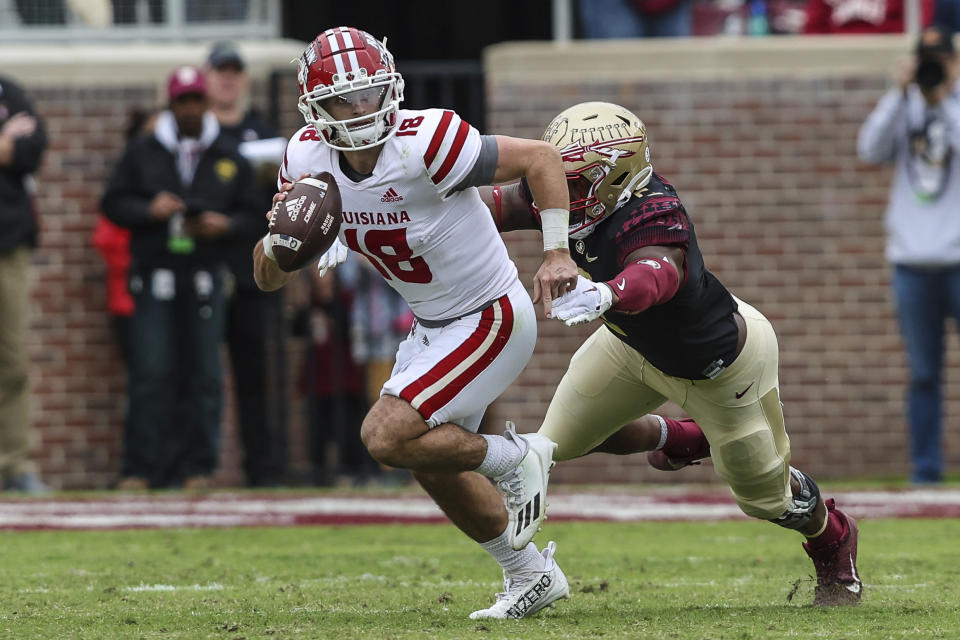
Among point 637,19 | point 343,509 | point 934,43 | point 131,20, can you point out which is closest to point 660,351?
point 343,509

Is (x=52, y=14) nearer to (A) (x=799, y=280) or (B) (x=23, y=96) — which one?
(B) (x=23, y=96)

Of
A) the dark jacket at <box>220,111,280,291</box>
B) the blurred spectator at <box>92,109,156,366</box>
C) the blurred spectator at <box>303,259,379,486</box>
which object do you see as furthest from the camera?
the blurred spectator at <box>303,259,379,486</box>

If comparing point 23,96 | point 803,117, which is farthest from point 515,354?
point 803,117

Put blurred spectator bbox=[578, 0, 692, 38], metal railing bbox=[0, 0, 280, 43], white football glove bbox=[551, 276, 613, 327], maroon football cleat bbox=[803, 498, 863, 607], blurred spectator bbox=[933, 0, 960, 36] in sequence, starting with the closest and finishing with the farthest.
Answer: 1. white football glove bbox=[551, 276, 613, 327]
2. maroon football cleat bbox=[803, 498, 863, 607]
3. blurred spectator bbox=[933, 0, 960, 36]
4. blurred spectator bbox=[578, 0, 692, 38]
5. metal railing bbox=[0, 0, 280, 43]

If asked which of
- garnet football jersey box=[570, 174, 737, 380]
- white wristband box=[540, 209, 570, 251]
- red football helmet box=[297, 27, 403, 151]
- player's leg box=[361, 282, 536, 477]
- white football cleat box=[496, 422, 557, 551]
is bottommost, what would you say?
white football cleat box=[496, 422, 557, 551]

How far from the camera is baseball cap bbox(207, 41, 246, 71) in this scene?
991 centimetres

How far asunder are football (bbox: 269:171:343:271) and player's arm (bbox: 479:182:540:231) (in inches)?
25.6

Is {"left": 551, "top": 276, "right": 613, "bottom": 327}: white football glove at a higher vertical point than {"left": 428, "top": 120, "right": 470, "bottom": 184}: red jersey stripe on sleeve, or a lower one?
lower

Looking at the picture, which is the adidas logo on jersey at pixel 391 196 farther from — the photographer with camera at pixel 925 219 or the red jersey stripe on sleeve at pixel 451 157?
the photographer with camera at pixel 925 219

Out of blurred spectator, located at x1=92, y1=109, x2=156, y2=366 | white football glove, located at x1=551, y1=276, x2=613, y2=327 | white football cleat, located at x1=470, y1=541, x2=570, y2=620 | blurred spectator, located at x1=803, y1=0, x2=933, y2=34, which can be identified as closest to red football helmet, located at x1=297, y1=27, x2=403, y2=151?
white football glove, located at x1=551, y1=276, x2=613, y2=327

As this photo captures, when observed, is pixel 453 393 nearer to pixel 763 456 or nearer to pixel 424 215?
pixel 424 215

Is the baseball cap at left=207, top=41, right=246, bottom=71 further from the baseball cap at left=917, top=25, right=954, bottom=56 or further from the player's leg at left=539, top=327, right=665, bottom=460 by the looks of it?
the player's leg at left=539, top=327, right=665, bottom=460

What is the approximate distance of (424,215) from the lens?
494 centimetres

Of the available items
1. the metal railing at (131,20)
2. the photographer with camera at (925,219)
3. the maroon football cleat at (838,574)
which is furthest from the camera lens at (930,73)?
the maroon football cleat at (838,574)
